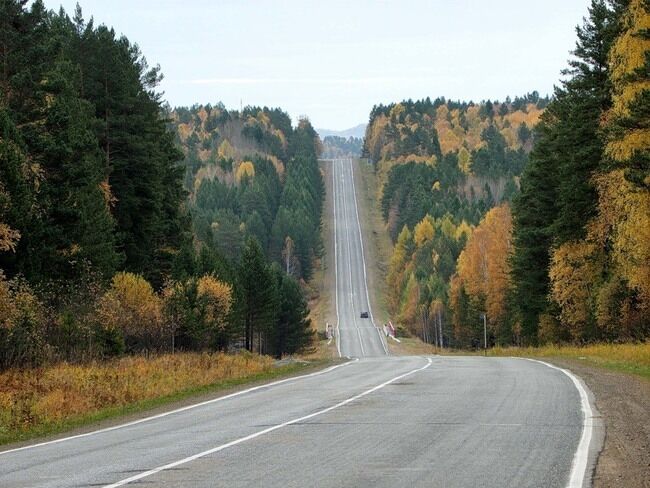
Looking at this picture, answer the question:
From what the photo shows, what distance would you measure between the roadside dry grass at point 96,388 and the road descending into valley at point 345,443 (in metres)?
2.06

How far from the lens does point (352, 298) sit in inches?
5694

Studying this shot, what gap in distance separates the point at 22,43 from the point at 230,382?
17.3 metres

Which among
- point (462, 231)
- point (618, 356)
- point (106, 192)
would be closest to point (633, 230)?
point (618, 356)

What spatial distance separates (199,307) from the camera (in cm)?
5241

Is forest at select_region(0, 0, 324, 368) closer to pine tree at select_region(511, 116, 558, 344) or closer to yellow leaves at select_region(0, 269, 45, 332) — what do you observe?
yellow leaves at select_region(0, 269, 45, 332)

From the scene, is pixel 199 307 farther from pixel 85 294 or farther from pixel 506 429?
pixel 506 429

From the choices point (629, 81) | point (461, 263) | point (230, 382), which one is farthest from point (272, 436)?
point (461, 263)

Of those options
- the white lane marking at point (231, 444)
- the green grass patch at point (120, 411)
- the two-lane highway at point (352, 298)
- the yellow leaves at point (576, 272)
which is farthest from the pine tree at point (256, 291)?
the white lane marking at point (231, 444)

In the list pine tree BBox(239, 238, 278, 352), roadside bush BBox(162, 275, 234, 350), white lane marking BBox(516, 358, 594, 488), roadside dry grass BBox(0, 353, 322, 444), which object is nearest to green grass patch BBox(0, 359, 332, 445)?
roadside dry grass BBox(0, 353, 322, 444)

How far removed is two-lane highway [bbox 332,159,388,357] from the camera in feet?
327

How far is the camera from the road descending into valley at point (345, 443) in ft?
29.8

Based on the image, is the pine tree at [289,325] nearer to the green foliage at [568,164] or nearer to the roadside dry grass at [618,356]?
the green foliage at [568,164]

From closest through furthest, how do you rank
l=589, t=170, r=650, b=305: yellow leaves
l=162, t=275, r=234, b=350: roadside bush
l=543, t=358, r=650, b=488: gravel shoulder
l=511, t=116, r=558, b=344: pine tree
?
l=543, t=358, r=650, b=488: gravel shoulder < l=589, t=170, r=650, b=305: yellow leaves < l=162, t=275, r=234, b=350: roadside bush < l=511, t=116, r=558, b=344: pine tree

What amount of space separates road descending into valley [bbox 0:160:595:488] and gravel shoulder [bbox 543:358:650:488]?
0.28 meters
